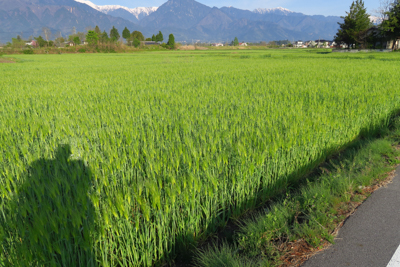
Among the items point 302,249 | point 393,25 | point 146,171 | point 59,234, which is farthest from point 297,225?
point 393,25

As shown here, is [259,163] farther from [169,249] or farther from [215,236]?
[169,249]

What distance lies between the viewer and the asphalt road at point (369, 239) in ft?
4.99

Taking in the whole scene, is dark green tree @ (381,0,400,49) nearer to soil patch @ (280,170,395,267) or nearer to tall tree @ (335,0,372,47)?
tall tree @ (335,0,372,47)

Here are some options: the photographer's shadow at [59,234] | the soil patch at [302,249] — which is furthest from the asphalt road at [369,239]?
the photographer's shadow at [59,234]

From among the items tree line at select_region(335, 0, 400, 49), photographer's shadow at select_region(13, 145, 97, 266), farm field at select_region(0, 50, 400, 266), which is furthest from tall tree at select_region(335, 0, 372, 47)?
photographer's shadow at select_region(13, 145, 97, 266)

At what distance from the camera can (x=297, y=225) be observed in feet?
5.86

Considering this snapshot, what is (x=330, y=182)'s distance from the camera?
237cm

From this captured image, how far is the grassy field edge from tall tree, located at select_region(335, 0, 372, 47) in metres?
47.9

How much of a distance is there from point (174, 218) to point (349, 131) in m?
3.28

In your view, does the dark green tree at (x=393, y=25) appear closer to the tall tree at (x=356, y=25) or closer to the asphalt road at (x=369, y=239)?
the tall tree at (x=356, y=25)

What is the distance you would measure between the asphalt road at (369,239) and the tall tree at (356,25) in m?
48.2

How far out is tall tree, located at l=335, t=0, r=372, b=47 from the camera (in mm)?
40781

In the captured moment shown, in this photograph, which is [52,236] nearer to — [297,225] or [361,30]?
[297,225]

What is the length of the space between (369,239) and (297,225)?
1.60 ft
